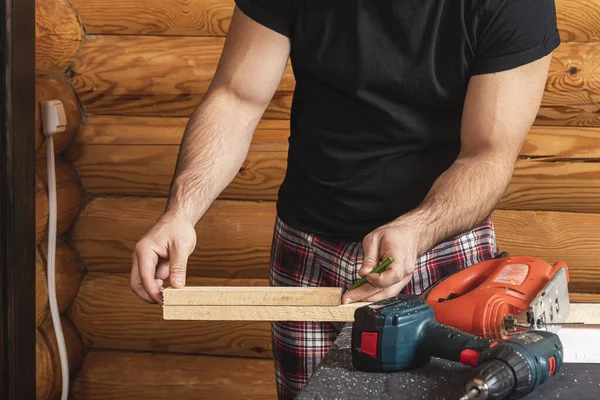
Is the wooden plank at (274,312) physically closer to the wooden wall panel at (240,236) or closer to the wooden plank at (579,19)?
the wooden wall panel at (240,236)

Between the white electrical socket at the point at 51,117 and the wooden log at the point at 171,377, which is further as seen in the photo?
the wooden log at the point at 171,377

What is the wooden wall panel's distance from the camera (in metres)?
2.70

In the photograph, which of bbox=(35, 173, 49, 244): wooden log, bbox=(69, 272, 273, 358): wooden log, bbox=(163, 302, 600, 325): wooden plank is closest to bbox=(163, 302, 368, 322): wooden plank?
bbox=(163, 302, 600, 325): wooden plank

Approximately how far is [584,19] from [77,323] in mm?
1945

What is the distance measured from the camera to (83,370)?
2994mm

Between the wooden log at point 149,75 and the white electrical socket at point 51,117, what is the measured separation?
244 millimetres

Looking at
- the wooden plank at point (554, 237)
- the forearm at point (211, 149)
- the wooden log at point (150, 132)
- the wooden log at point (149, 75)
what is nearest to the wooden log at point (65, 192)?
the wooden log at point (150, 132)

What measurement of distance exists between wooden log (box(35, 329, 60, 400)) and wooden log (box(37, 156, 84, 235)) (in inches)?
14.4

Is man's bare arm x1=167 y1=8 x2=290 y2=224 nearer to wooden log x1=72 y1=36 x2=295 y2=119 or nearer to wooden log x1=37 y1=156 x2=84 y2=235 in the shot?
wooden log x1=72 y1=36 x2=295 y2=119

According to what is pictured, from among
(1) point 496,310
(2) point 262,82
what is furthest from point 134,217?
(1) point 496,310

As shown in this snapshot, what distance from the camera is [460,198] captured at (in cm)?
151

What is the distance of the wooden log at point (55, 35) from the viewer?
263 centimetres

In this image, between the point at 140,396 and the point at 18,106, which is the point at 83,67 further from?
the point at 140,396

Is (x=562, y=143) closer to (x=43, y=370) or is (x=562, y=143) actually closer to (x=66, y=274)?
(x=66, y=274)
